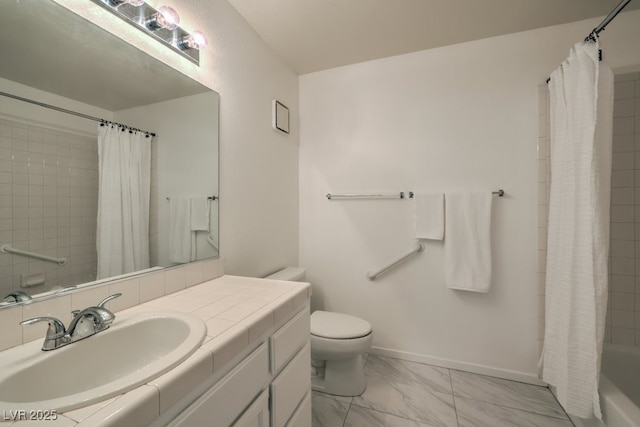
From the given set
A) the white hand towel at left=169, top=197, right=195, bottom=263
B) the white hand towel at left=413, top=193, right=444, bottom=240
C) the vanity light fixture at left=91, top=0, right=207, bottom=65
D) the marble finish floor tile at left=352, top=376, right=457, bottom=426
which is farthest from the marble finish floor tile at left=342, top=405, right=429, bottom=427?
the vanity light fixture at left=91, top=0, right=207, bottom=65

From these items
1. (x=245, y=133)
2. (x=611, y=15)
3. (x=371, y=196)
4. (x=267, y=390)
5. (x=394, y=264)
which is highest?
(x=611, y=15)

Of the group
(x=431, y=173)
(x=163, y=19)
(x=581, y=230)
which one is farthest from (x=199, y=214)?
(x=581, y=230)

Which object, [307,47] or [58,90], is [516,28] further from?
[58,90]

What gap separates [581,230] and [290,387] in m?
1.48

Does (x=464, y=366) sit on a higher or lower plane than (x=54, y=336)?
lower

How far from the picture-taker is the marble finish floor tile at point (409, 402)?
146 centimetres

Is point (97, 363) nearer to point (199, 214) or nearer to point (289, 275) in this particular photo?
point (199, 214)

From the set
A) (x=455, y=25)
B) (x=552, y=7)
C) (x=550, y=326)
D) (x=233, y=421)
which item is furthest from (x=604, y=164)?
(x=233, y=421)

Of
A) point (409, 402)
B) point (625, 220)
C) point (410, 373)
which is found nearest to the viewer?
point (409, 402)

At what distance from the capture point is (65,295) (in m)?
0.81

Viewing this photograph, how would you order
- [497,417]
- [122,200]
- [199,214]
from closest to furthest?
1. [122,200]
2. [199,214]
3. [497,417]

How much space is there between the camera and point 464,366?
187 cm

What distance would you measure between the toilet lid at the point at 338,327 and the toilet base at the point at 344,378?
184mm

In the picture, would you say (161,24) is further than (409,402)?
No
